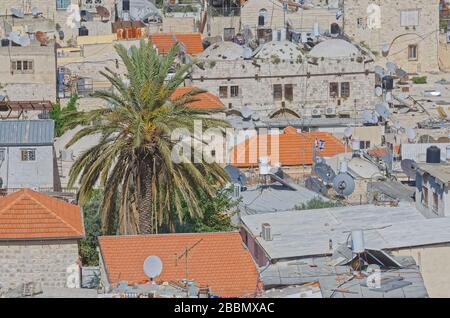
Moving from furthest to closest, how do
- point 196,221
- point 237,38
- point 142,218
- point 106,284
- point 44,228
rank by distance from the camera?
1. point 237,38
2. point 196,221
3. point 142,218
4. point 44,228
5. point 106,284

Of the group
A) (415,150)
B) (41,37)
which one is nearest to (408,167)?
(415,150)

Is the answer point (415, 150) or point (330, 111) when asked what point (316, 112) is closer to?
point (330, 111)

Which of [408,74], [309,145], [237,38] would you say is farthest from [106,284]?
[408,74]

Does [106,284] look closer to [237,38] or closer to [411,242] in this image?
[411,242]

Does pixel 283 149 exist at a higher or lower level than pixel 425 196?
lower

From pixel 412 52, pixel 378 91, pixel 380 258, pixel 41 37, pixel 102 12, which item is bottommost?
pixel 380 258

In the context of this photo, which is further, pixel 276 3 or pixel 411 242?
pixel 276 3

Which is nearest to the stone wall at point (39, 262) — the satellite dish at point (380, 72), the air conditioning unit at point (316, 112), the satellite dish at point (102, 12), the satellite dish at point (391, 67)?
the air conditioning unit at point (316, 112)

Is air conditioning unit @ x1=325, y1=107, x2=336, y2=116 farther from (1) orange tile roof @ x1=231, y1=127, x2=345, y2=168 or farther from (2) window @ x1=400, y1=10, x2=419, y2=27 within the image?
(2) window @ x1=400, y1=10, x2=419, y2=27
